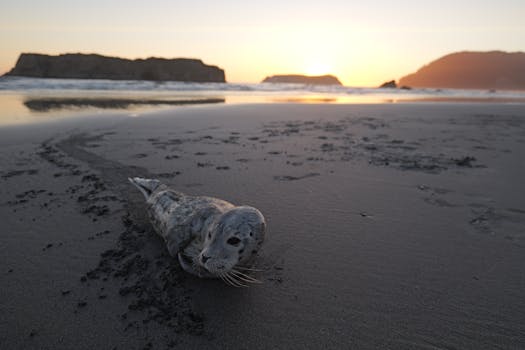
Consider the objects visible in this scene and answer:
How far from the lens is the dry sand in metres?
1.72

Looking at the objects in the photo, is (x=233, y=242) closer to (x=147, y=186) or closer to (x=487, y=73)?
(x=147, y=186)

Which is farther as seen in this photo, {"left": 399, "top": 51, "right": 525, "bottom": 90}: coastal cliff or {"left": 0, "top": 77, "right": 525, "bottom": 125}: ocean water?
{"left": 399, "top": 51, "right": 525, "bottom": 90}: coastal cliff

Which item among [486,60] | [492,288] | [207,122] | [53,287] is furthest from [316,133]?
[486,60]

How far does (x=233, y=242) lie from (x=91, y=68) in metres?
88.6

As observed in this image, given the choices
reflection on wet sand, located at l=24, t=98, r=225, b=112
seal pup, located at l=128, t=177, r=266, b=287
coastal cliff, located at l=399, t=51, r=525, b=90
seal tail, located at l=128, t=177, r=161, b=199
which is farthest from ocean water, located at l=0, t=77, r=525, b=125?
coastal cliff, located at l=399, t=51, r=525, b=90

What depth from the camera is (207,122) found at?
29.9 ft

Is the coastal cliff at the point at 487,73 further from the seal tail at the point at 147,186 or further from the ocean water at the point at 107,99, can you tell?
the seal tail at the point at 147,186

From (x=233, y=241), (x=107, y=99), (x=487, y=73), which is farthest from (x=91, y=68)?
(x=487, y=73)

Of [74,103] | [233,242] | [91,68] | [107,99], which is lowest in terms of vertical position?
[233,242]

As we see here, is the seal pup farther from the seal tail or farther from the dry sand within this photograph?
the seal tail

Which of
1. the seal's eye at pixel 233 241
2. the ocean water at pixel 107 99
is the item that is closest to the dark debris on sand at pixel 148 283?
the seal's eye at pixel 233 241

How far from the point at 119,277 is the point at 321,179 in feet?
9.12

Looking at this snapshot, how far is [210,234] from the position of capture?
200 cm

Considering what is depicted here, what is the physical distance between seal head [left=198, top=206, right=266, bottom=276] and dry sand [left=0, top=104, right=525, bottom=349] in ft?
0.87
